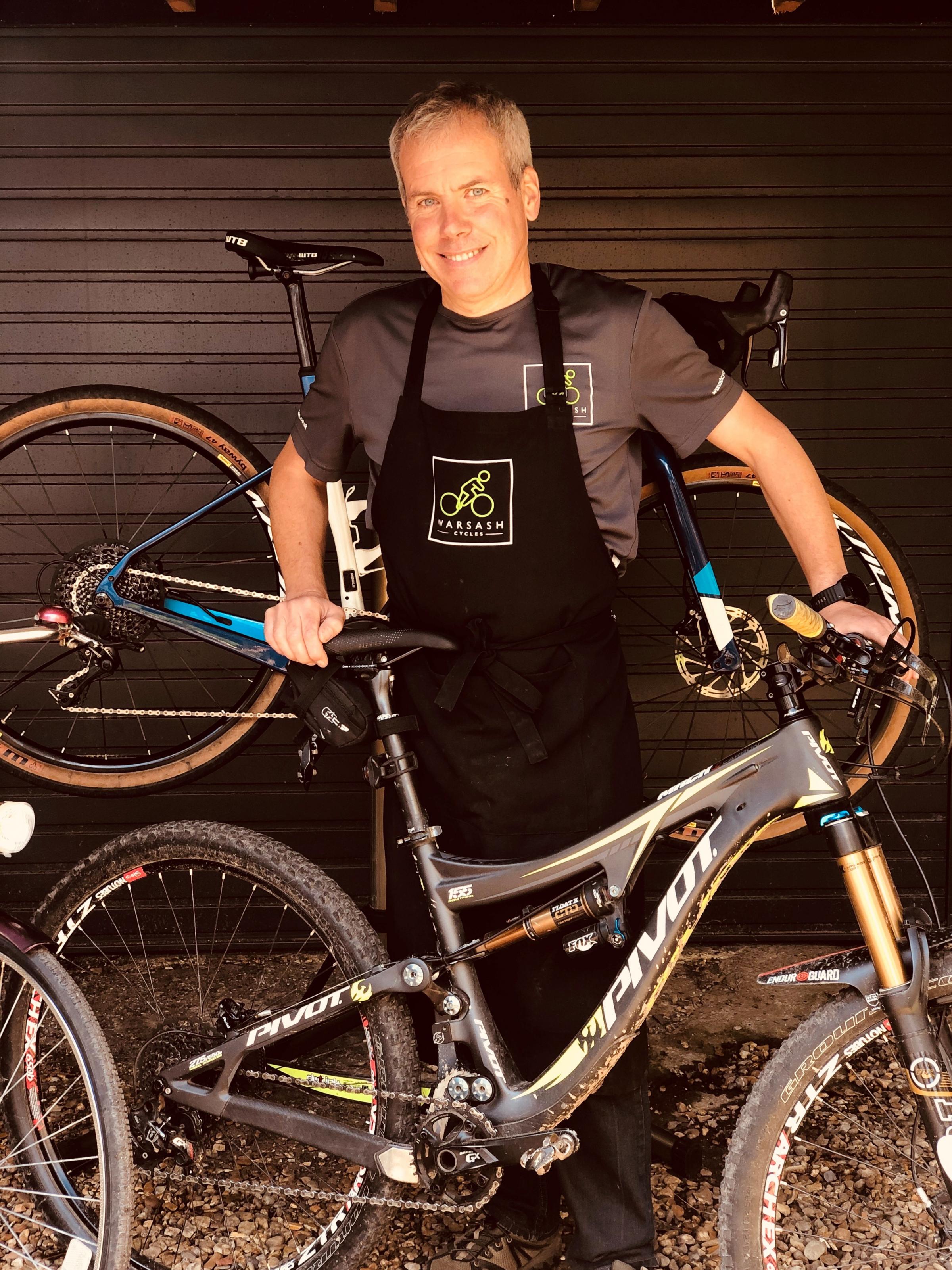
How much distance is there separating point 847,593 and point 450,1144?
3.98ft

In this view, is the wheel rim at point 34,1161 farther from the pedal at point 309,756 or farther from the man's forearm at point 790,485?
the man's forearm at point 790,485

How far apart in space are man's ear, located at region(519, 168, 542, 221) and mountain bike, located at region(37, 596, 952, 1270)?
0.87 m

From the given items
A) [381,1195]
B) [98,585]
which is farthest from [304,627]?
[381,1195]

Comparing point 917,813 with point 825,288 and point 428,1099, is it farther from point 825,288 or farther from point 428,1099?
point 428,1099

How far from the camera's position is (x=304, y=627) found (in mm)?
1908

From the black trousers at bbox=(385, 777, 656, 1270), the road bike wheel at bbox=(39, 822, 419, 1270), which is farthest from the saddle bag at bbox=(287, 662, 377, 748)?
the black trousers at bbox=(385, 777, 656, 1270)

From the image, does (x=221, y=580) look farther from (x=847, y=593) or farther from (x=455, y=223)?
(x=847, y=593)

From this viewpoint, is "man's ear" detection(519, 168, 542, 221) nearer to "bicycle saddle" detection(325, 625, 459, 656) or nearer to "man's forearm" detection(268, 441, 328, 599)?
"man's forearm" detection(268, 441, 328, 599)

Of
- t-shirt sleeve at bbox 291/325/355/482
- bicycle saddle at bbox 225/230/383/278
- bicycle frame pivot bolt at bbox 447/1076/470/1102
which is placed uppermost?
bicycle saddle at bbox 225/230/383/278

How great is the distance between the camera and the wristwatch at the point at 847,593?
1.73 m

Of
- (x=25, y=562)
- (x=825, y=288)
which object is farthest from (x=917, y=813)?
(x=25, y=562)

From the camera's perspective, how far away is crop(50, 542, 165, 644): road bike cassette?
265cm

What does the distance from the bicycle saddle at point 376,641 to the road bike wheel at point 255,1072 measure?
1.42 feet

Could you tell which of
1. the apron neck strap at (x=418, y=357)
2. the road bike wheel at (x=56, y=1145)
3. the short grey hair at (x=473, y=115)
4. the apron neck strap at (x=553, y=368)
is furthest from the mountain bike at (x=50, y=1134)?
the short grey hair at (x=473, y=115)
